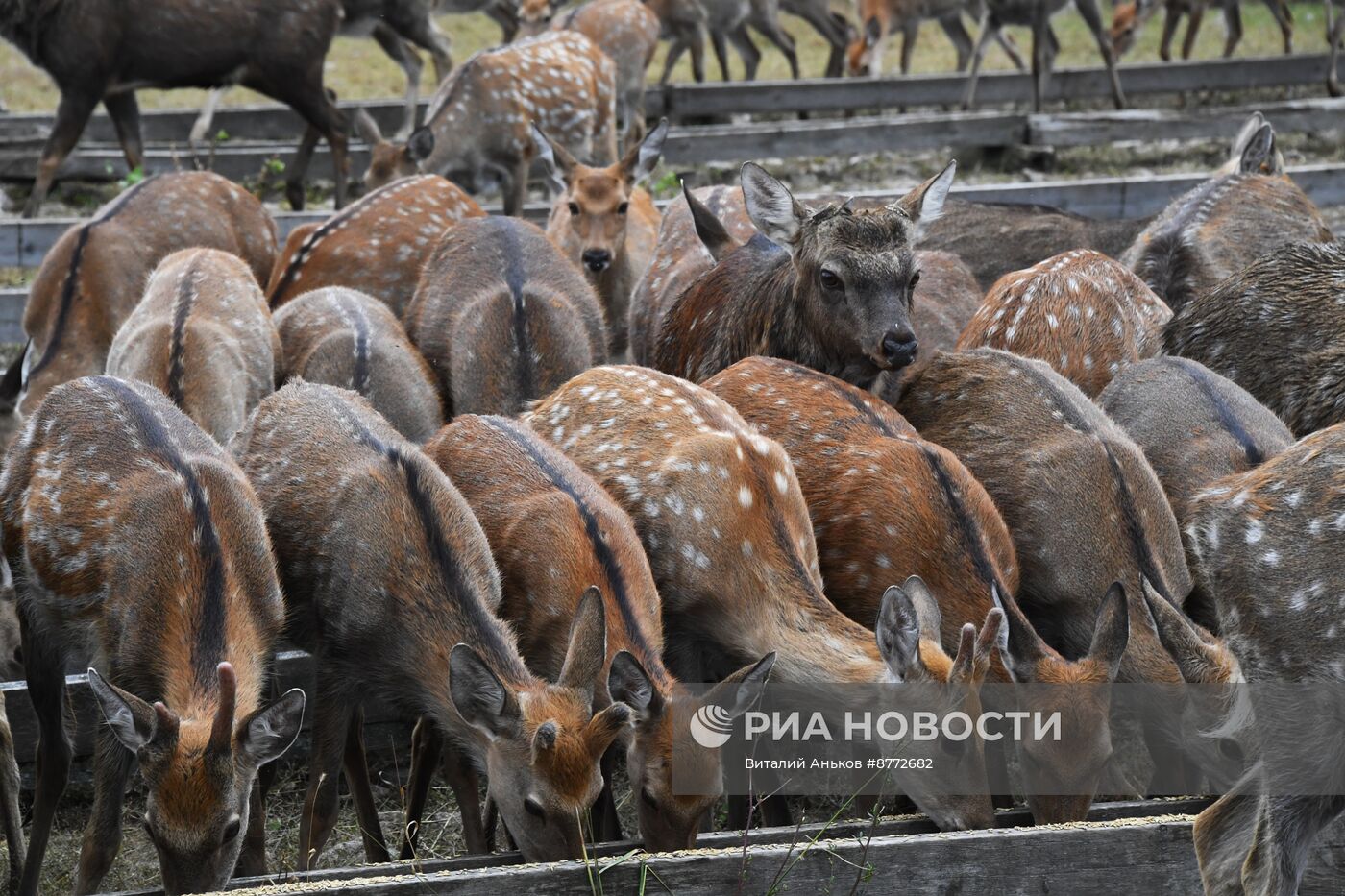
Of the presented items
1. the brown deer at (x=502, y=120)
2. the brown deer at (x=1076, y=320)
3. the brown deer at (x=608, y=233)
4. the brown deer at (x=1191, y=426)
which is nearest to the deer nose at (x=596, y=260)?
the brown deer at (x=608, y=233)

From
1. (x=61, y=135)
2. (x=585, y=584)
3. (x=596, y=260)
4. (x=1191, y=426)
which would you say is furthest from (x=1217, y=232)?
(x=61, y=135)

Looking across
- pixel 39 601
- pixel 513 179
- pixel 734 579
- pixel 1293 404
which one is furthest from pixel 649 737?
pixel 513 179

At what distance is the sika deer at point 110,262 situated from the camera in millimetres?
7230

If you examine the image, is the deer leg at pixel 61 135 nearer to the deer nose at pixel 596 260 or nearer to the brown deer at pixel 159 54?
the brown deer at pixel 159 54

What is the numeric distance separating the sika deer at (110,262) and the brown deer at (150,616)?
2.17 meters

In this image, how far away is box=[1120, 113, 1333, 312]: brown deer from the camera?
7.42 metres

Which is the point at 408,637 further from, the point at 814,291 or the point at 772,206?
the point at 772,206

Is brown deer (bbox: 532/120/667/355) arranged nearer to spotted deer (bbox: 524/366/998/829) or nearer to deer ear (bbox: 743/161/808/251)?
deer ear (bbox: 743/161/808/251)

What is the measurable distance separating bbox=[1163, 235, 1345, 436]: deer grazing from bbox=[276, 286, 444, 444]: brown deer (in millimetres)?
2906

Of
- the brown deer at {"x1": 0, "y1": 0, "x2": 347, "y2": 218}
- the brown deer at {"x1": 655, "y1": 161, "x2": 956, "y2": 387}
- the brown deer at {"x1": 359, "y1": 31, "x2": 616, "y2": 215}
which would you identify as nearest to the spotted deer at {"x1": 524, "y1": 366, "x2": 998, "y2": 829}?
the brown deer at {"x1": 655, "y1": 161, "x2": 956, "y2": 387}

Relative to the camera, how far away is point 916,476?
5.00 m

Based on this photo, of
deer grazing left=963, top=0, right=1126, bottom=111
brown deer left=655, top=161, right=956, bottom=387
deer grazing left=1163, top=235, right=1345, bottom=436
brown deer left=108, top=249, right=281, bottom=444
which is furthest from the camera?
deer grazing left=963, top=0, right=1126, bottom=111

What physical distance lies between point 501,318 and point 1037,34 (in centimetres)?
875

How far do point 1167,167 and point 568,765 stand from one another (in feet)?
33.7
